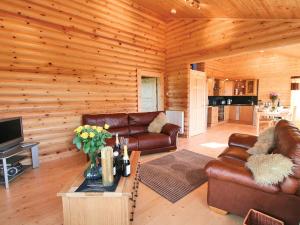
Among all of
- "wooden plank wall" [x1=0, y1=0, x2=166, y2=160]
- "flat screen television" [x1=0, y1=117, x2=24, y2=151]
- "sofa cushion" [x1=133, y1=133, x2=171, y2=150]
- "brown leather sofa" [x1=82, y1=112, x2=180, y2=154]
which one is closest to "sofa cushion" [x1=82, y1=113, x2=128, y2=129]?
"brown leather sofa" [x1=82, y1=112, x2=180, y2=154]

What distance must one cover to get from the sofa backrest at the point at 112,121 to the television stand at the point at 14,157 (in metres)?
1.14

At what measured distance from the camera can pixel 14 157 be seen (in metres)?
3.21

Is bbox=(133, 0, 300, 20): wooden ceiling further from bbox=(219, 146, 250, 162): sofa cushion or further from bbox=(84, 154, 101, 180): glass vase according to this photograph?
bbox=(84, 154, 101, 180): glass vase

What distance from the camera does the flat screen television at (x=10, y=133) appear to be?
2933 mm

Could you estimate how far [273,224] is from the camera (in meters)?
1.62

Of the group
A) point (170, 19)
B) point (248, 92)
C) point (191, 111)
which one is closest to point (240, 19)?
point (170, 19)

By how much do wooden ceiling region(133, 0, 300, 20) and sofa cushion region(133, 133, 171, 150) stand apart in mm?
3166

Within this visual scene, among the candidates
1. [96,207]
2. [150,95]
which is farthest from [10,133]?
[150,95]

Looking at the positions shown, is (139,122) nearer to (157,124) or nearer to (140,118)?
(140,118)

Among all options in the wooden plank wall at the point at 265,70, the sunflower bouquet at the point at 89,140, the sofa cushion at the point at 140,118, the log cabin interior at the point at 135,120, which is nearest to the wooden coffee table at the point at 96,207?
the log cabin interior at the point at 135,120

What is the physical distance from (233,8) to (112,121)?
371 centimetres

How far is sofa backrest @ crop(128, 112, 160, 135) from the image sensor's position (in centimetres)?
454

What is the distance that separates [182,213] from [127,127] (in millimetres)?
2708

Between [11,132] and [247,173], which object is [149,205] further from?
[11,132]
